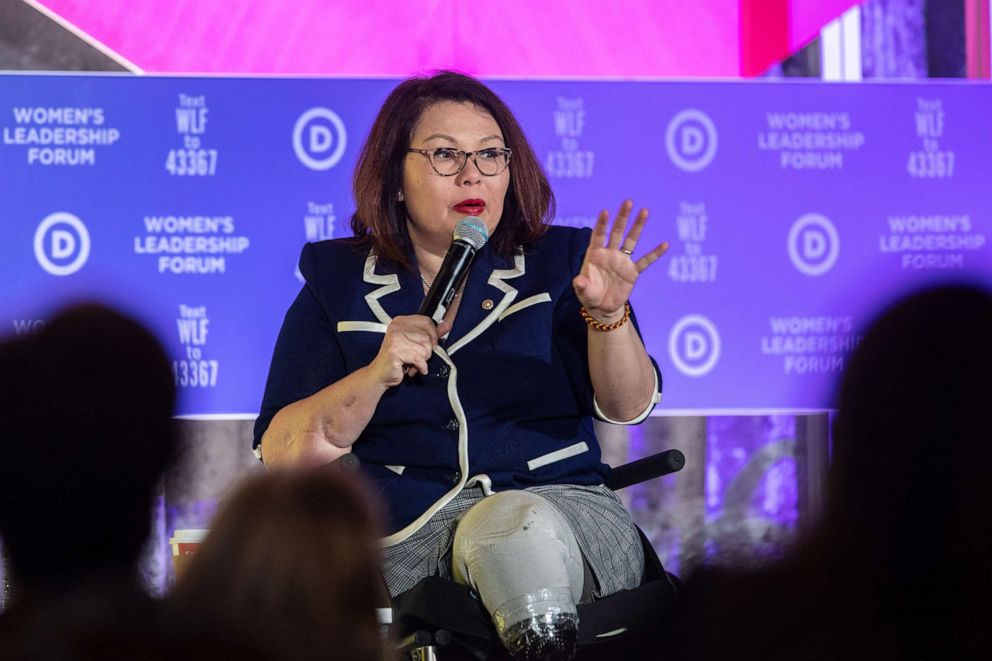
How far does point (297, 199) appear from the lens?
3766 mm

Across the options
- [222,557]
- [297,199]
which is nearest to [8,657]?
[222,557]

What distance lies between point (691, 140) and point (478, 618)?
2.09 meters

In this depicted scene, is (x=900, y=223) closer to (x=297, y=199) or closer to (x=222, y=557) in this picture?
(x=297, y=199)

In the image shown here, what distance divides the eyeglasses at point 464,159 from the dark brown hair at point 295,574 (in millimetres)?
1743

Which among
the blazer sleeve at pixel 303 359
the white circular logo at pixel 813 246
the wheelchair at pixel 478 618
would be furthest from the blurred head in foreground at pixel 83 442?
the white circular logo at pixel 813 246

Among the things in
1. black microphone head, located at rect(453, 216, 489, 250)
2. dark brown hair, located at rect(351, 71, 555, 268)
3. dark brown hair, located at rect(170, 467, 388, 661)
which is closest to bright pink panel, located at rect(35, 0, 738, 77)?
dark brown hair, located at rect(351, 71, 555, 268)

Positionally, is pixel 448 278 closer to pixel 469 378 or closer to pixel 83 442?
pixel 469 378

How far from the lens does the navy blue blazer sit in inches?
95.2

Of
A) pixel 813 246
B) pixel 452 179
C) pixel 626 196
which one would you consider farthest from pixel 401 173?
pixel 813 246

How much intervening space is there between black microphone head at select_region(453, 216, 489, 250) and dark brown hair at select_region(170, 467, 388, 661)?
4.70 feet

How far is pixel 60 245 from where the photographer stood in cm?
364

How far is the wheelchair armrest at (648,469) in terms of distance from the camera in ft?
7.64

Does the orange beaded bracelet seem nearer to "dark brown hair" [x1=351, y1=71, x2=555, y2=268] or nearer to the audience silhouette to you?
"dark brown hair" [x1=351, y1=71, x2=555, y2=268]

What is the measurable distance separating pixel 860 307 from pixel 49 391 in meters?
2.95
